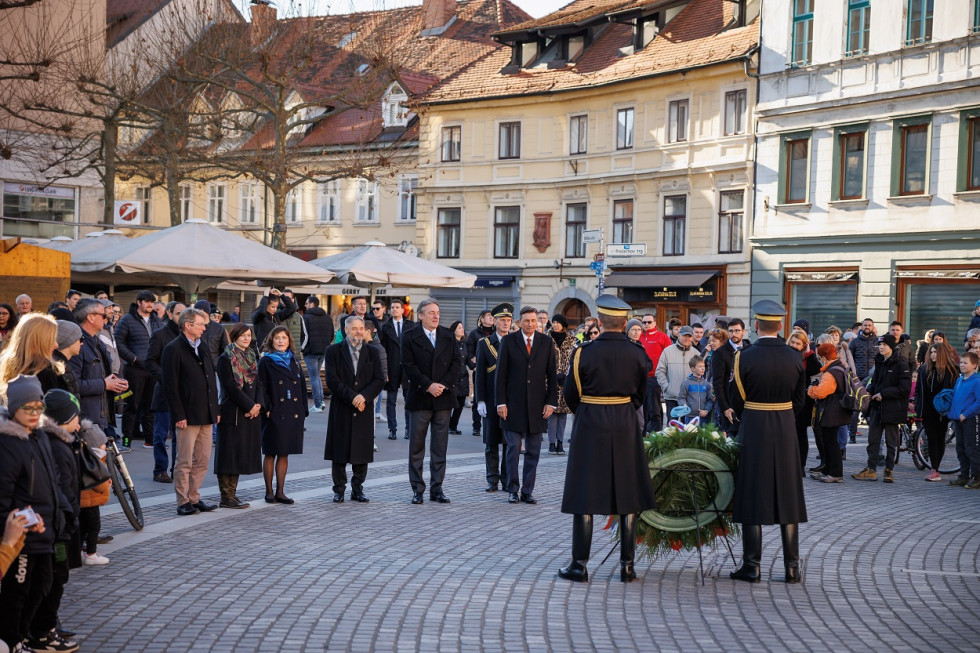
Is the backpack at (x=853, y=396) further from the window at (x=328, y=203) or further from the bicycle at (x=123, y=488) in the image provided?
the window at (x=328, y=203)

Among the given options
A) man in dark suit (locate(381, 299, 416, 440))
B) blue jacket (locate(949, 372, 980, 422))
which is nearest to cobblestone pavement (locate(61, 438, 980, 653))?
blue jacket (locate(949, 372, 980, 422))

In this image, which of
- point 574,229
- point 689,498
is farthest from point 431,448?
point 574,229

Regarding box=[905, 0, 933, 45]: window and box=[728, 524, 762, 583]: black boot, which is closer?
box=[728, 524, 762, 583]: black boot

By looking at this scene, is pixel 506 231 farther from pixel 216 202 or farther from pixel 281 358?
pixel 281 358

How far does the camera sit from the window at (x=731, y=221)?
3544cm

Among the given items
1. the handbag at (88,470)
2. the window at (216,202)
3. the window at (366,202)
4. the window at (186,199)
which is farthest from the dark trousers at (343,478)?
the window at (186,199)

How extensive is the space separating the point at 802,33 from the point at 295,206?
24549 millimetres

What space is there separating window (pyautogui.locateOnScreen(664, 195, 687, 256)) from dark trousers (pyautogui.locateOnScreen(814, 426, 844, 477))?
23.0 metres

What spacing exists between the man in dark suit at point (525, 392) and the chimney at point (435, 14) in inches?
1679

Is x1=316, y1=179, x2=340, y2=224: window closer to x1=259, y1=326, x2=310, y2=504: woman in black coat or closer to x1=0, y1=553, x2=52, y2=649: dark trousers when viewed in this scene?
x1=259, y1=326, x2=310, y2=504: woman in black coat

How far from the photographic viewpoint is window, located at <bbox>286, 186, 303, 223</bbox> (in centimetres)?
5072

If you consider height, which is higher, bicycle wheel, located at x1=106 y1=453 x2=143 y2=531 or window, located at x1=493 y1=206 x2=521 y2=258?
window, located at x1=493 y1=206 x2=521 y2=258

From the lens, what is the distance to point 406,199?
4766cm

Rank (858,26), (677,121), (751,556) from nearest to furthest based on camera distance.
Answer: (751,556), (858,26), (677,121)
